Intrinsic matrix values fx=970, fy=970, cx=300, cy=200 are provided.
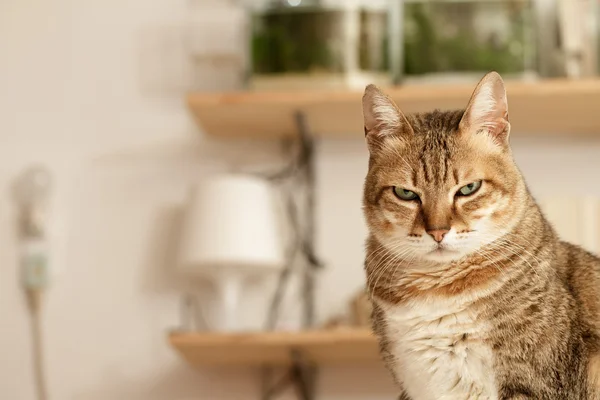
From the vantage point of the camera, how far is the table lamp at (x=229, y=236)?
211cm

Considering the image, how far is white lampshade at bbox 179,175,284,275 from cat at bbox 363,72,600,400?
35.1 inches

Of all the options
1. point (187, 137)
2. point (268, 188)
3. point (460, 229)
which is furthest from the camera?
point (187, 137)

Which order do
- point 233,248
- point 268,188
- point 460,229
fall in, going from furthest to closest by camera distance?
point 268,188, point 233,248, point 460,229

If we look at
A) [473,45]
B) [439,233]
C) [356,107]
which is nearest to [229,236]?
[356,107]

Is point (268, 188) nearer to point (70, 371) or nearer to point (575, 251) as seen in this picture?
point (70, 371)

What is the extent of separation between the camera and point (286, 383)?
2.27m

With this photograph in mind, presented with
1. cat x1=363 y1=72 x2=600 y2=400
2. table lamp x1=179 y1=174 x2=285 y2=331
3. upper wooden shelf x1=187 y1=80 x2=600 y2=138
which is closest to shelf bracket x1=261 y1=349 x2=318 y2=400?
table lamp x1=179 y1=174 x2=285 y2=331

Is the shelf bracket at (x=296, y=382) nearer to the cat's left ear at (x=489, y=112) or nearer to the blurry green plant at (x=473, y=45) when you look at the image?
the blurry green plant at (x=473, y=45)

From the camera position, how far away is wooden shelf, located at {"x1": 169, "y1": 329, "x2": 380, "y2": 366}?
198cm

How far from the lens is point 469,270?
1167 millimetres

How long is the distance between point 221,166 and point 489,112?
1273 millimetres

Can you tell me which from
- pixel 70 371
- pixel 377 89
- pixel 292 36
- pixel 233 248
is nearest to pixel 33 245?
pixel 70 371

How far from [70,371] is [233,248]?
57 centimetres

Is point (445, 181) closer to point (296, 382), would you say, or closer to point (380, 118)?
point (380, 118)
